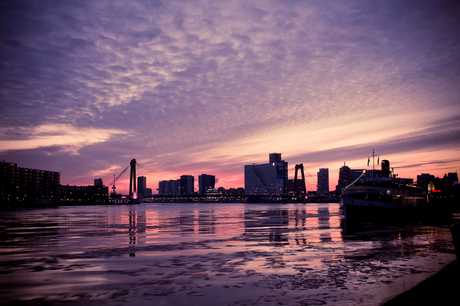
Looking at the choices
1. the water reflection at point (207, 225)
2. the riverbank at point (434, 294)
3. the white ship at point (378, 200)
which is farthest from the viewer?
the white ship at point (378, 200)

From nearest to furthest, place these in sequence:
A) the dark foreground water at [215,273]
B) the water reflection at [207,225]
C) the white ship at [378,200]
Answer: the dark foreground water at [215,273], the water reflection at [207,225], the white ship at [378,200]

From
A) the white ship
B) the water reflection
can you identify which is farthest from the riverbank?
the white ship

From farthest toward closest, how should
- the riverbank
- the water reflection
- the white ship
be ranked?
the white ship → the water reflection → the riverbank

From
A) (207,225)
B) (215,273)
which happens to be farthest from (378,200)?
(215,273)

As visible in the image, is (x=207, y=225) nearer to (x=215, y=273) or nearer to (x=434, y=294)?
(x=215, y=273)

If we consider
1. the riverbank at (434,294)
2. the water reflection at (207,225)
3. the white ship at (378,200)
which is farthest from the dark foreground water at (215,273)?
the white ship at (378,200)

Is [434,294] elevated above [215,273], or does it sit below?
above

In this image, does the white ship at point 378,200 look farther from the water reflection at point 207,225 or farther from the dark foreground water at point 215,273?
the dark foreground water at point 215,273

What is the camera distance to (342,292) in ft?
31.7

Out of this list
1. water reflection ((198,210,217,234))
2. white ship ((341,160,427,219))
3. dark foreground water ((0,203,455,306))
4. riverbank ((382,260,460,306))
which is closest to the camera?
riverbank ((382,260,460,306))

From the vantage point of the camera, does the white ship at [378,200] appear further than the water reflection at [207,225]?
Yes

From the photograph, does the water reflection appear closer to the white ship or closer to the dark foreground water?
the dark foreground water

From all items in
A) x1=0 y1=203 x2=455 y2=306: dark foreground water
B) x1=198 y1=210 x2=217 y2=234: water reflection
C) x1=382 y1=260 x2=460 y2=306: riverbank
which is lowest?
x1=198 y1=210 x2=217 y2=234: water reflection

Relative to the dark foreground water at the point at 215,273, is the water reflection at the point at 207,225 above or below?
below
